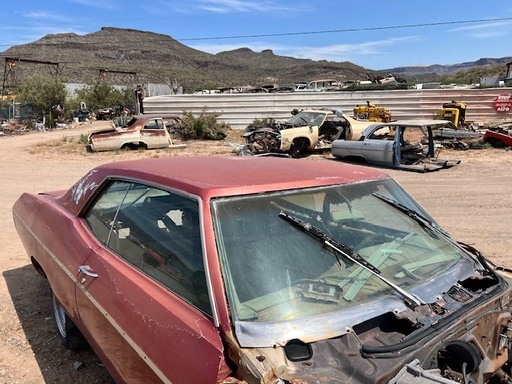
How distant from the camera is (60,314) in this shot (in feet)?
11.1

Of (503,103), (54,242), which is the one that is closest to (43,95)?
(503,103)

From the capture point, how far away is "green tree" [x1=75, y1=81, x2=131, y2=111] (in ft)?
128

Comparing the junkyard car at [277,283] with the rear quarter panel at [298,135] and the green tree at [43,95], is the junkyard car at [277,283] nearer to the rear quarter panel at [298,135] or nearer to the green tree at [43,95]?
the rear quarter panel at [298,135]

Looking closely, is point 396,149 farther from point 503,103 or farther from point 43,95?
point 43,95

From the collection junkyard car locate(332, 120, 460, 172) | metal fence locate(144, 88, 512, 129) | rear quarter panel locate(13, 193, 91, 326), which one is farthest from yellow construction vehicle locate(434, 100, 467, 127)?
rear quarter panel locate(13, 193, 91, 326)

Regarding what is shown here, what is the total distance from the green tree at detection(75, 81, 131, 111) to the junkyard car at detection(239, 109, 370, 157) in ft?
94.4

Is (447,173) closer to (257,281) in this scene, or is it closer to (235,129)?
(257,281)

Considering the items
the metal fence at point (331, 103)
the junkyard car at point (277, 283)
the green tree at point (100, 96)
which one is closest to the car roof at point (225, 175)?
the junkyard car at point (277, 283)

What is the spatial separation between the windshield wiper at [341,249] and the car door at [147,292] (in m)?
0.49

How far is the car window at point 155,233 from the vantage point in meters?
2.00

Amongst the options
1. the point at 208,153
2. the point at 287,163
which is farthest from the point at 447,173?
the point at 287,163

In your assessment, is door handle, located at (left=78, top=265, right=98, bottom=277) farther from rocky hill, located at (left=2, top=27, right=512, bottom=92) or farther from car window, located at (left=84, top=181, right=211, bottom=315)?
rocky hill, located at (left=2, top=27, right=512, bottom=92)

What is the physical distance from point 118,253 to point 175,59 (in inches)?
4435

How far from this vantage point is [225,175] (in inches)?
92.9
